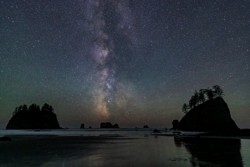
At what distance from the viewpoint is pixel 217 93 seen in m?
196

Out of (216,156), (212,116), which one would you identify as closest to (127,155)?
(216,156)

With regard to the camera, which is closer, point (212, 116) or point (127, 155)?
point (127, 155)

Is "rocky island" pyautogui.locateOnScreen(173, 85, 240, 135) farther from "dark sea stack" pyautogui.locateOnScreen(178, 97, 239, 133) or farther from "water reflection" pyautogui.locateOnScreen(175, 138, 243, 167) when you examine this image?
"water reflection" pyautogui.locateOnScreen(175, 138, 243, 167)

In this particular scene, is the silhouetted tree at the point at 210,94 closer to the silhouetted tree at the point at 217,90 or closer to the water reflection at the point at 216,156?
the silhouetted tree at the point at 217,90

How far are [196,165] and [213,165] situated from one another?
1697 mm

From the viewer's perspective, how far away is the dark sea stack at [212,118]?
6324 inches

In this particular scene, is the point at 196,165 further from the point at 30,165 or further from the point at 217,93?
the point at 217,93

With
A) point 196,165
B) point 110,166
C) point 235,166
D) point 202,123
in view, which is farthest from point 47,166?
point 202,123

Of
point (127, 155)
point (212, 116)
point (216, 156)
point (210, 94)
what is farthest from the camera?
point (210, 94)

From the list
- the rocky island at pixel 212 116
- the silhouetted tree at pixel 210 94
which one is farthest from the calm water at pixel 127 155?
the silhouetted tree at pixel 210 94

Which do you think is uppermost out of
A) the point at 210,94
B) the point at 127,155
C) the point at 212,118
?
the point at 210,94

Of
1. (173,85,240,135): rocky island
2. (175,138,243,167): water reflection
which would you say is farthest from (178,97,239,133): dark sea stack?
(175,138,243,167): water reflection

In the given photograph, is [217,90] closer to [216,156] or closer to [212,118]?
[212,118]

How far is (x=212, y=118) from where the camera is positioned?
170m
